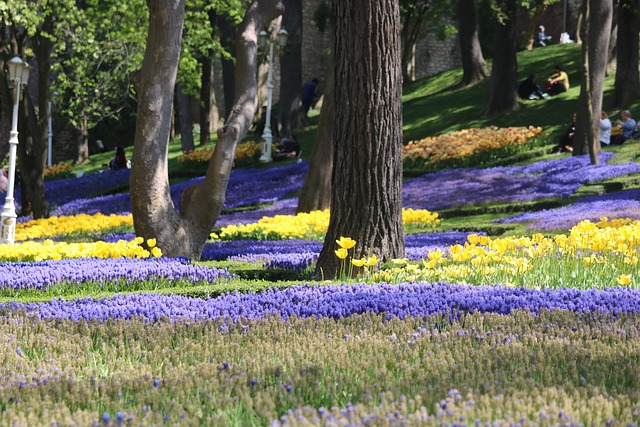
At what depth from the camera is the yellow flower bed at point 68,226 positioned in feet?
56.5

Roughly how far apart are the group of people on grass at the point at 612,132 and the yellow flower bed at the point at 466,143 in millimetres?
972

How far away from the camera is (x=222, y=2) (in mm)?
24391

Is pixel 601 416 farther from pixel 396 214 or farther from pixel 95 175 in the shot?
pixel 95 175

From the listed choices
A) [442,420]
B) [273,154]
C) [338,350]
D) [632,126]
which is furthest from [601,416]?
[273,154]

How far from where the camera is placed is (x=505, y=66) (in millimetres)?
28984

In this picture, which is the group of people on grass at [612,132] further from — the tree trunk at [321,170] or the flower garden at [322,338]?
the flower garden at [322,338]

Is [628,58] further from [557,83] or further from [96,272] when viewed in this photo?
[96,272]

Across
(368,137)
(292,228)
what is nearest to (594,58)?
(292,228)

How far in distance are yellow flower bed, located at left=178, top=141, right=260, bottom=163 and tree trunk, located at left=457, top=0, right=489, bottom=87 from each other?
831 centimetres

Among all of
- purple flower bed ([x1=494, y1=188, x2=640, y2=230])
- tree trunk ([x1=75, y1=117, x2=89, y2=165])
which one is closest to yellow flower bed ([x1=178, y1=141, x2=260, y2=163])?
tree trunk ([x1=75, y1=117, x2=89, y2=165])

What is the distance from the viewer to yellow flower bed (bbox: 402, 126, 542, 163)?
24953 millimetres

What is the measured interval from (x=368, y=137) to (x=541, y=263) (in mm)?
1965

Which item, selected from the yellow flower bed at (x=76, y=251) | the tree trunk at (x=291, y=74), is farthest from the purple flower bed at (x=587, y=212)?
the tree trunk at (x=291, y=74)

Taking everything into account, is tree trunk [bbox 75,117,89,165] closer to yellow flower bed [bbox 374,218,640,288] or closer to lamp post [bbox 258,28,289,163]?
lamp post [bbox 258,28,289,163]
